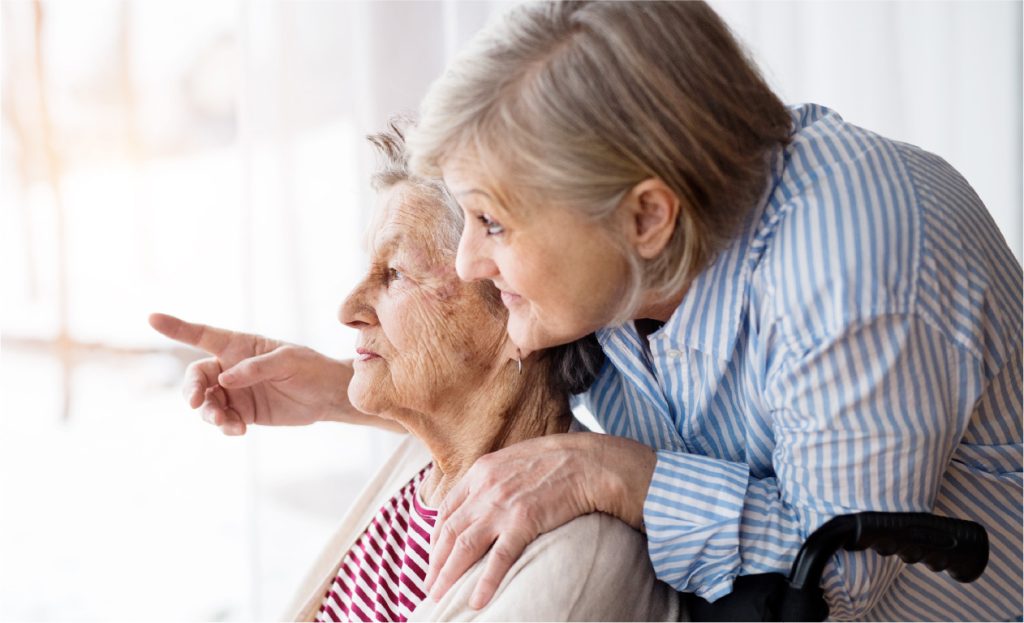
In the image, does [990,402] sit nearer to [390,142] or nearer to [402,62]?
[390,142]

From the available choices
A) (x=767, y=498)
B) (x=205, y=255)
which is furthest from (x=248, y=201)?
(x=767, y=498)

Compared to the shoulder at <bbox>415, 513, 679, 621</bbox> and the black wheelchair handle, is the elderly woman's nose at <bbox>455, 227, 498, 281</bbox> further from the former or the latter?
the black wheelchair handle

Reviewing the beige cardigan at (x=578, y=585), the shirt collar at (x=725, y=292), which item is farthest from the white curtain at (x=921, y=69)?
the beige cardigan at (x=578, y=585)

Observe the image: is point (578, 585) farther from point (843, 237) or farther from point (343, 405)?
point (343, 405)

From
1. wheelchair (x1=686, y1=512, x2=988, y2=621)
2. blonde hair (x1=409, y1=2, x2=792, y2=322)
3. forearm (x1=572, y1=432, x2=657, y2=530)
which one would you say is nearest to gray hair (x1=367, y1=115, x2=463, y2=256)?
blonde hair (x1=409, y1=2, x2=792, y2=322)

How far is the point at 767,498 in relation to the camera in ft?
3.64

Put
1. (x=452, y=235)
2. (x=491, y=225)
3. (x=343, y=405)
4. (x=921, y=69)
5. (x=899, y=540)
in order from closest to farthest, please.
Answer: (x=899, y=540) < (x=491, y=225) < (x=452, y=235) < (x=343, y=405) < (x=921, y=69)

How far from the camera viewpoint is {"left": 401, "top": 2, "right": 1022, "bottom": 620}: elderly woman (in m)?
1.00

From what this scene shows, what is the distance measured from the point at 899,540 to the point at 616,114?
511mm

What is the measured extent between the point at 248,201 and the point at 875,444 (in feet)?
5.49

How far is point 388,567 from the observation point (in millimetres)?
1479

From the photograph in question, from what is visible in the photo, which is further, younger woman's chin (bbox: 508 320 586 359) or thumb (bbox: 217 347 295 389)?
thumb (bbox: 217 347 295 389)

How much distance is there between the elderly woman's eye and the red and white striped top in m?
0.52

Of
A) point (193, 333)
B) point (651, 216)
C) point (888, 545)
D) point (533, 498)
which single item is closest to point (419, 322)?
point (533, 498)
